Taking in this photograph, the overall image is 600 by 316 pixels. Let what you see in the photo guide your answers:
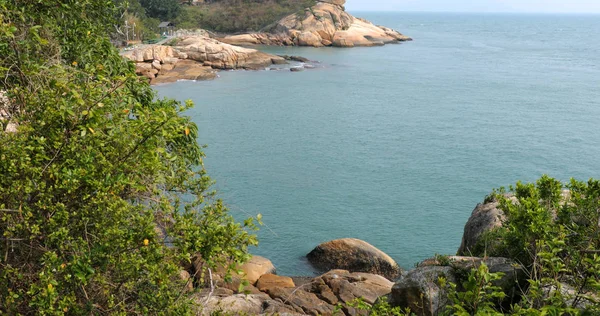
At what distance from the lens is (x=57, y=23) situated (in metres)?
14.1

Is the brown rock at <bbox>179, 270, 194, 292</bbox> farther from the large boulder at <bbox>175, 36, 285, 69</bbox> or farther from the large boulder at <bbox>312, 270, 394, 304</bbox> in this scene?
the large boulder at <bbox>175, 36, 285, 69</bbox>

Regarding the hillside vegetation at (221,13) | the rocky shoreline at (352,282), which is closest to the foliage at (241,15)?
the hillside vegetation at (221,13)

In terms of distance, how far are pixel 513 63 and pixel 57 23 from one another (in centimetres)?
7141

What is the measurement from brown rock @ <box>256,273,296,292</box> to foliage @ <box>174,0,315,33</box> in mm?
83294

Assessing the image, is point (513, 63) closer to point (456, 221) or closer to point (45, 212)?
point (456, 221)

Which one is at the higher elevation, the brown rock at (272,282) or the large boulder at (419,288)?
the large boulder at (419,288)

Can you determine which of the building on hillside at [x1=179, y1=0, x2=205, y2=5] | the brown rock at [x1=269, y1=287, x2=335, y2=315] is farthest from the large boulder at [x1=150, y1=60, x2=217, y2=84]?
the building on hillside at [x1=179, y1=0, x2=205, y2=5]

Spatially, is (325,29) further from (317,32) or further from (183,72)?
(183,72)

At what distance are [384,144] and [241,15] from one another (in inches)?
2874

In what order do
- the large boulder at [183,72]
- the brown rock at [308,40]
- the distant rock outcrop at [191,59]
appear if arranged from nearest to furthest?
the large boulder at [183,72], the distant rock outcrop at [191,59], the brown rock at [308,40]

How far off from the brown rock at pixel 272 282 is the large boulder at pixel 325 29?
77.2 m

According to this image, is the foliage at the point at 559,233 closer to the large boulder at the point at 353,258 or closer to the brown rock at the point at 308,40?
the large boulder at the point at 353,258

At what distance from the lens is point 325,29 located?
95562mm

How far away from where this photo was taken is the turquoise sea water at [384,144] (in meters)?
25.7
